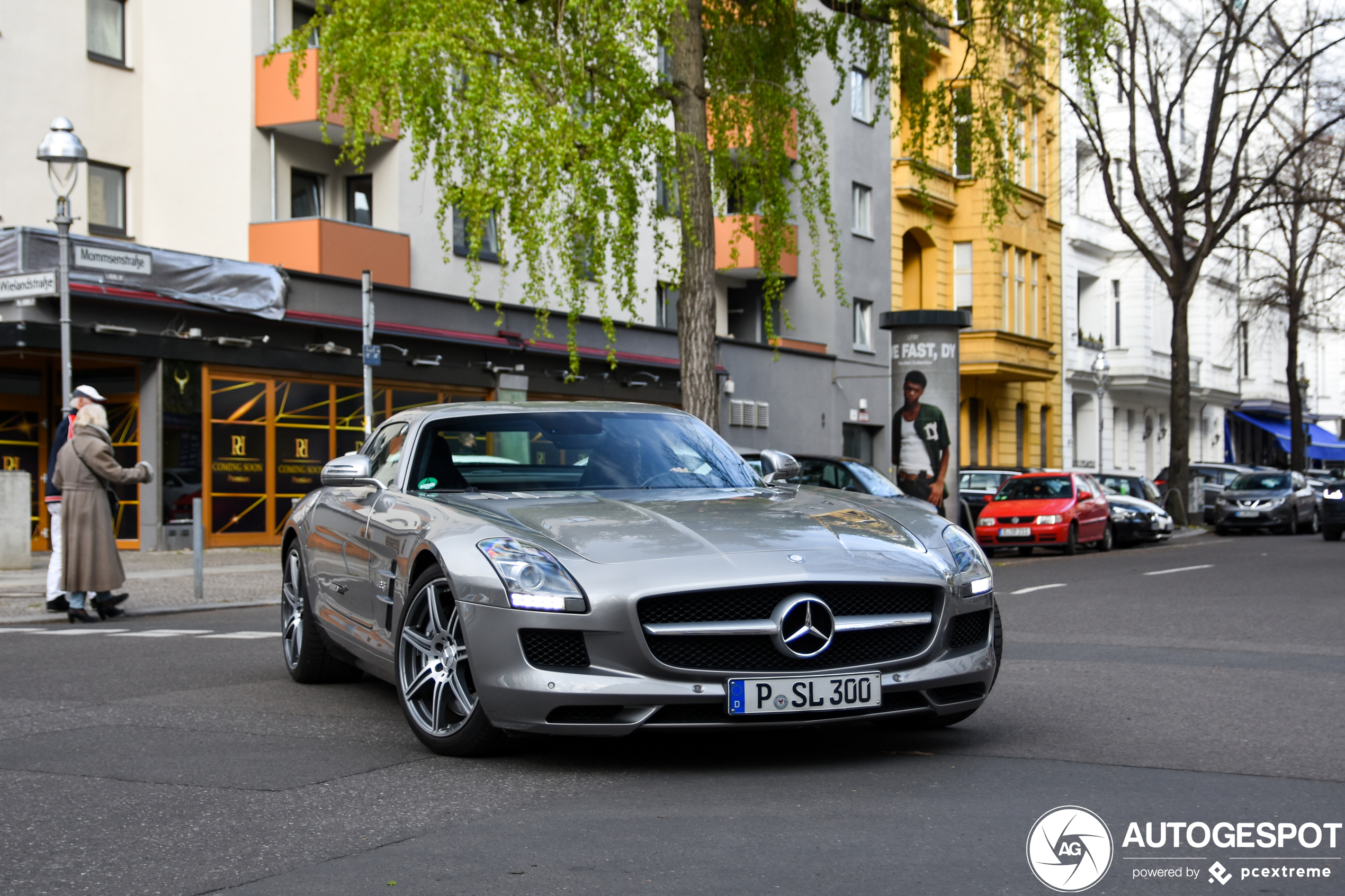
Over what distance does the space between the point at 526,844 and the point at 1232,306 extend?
66338 mm

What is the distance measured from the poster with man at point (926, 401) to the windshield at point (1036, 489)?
1.00 meters

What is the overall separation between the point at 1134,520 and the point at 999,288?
16906 mm

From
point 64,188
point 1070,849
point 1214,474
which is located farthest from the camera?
point 1214,474

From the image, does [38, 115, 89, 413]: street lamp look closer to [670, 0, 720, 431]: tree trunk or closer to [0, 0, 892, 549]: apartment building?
[0, 0, 892, 549]: apartment building

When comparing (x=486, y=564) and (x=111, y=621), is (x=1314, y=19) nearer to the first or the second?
(x=111, y=621)

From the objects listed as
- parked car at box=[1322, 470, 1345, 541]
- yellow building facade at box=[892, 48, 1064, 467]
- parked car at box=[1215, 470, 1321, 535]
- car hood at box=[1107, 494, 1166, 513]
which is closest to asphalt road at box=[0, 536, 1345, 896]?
car hood at box=[1107, 494, 1166, 513]

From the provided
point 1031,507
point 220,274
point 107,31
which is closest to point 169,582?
point 220,274

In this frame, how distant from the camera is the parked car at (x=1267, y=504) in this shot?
116 ft

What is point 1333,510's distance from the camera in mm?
29922

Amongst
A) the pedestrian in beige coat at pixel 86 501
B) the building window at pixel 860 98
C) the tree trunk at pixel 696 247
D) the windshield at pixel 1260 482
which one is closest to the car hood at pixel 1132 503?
the windshield at pixel 1260 482

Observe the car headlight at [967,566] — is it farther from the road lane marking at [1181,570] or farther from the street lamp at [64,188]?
the road lane marking at [1181,570]

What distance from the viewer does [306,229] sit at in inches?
976

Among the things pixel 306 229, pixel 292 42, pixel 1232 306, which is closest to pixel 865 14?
pixel 292 42

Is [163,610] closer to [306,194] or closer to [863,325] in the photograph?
[306,194]
